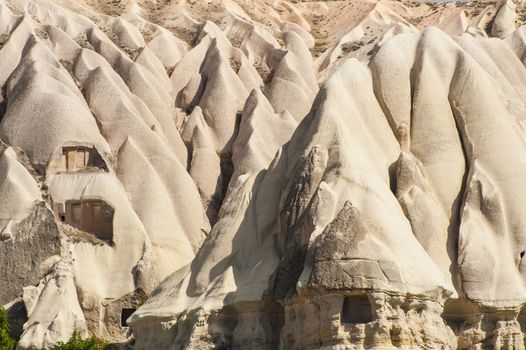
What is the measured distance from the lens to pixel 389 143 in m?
36.5

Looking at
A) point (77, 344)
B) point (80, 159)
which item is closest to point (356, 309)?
point (77, 344)

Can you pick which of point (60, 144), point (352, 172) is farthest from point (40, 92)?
point (352, 172)

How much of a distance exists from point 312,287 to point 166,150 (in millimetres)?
23082

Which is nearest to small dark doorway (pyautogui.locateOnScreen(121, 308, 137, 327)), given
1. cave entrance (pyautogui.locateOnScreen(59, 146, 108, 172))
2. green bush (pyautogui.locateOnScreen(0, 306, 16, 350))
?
green bush (pyautogui.locateOnScreen(0, 306, 16, 350))

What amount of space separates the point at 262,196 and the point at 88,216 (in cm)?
1148

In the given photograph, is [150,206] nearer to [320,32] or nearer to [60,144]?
[60,144]

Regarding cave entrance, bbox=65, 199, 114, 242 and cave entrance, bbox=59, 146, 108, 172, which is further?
cave entrance, bbox=59, 146, 108, 172

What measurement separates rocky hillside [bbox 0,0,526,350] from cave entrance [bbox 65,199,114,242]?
0.07 m

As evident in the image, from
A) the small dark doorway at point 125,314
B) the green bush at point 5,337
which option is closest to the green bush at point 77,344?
the green bush at point 5,337

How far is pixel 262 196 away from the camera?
36281mm

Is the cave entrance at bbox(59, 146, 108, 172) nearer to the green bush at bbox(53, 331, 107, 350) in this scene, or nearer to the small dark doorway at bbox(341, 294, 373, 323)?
the green bush at bbox(53, 331, 107, 350)

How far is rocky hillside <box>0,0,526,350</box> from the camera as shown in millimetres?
30656

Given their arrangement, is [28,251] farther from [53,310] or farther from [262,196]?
[262,196]

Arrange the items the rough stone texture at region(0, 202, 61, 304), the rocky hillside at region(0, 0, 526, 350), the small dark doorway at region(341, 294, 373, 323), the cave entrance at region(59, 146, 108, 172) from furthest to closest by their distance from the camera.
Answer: the cave entrance at region(59, 146, 108, 172), the rough stone texture at region(0, 202, 61, 304), the rocky hillside at region(0, 0, 526, 350), the small dark doorway at region(341, 294, 373, 323)
